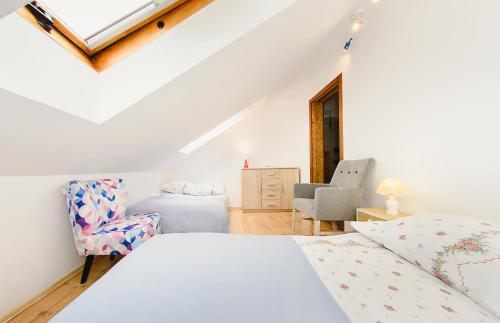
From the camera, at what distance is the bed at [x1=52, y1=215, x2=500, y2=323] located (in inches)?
19.5

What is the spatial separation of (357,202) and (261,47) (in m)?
1.70

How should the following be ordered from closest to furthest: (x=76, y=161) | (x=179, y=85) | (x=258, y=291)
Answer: (x=258, y=291) < (x=179, y=85) < (x=76, y=161)

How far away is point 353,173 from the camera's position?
2.18 meters

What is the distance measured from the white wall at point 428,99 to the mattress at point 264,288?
88 cm

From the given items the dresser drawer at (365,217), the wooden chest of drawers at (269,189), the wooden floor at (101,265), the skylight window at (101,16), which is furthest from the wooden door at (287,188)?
the skylight window at (101,16)

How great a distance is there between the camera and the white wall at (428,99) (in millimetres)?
1134

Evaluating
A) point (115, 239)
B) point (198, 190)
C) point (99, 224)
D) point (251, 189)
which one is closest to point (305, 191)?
point (251, 189)

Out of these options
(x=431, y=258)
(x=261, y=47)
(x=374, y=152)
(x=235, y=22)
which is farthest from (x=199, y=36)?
(x=374, y=152)

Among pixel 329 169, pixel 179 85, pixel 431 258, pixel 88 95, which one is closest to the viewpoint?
pixel 431 258

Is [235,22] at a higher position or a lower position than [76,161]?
higher

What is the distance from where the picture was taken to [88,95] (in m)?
1.14

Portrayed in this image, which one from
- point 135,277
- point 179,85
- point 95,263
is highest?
point 179,85

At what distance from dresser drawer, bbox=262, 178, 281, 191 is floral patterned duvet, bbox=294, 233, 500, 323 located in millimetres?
3039

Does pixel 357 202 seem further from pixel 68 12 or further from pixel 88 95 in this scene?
pixel 68 12
